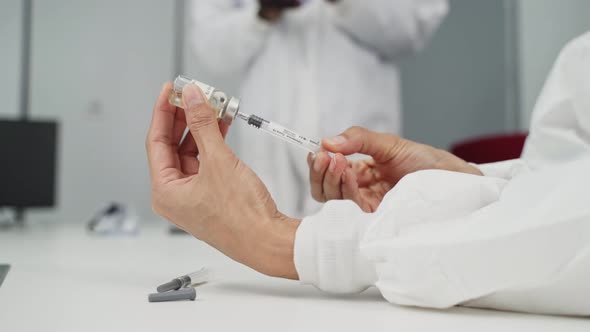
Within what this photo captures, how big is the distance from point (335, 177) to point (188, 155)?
232 millimetres

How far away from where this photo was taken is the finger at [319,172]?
32.6 inches

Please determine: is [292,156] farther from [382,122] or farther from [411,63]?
[411,63]

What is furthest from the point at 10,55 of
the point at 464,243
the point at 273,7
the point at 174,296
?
the point at 464,243

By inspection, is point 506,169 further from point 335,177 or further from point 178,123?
point 178,123

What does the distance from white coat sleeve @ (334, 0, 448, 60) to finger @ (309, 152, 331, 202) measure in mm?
809

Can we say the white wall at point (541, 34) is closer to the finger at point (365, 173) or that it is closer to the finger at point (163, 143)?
the finger at point (365, 173)

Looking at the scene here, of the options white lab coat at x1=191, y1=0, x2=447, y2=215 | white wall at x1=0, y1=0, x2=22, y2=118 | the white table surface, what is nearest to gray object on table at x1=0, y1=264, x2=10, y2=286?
the white table surface

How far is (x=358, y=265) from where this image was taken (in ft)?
1.92

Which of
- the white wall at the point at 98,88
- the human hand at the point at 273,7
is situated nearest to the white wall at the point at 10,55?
the white wall at the point at 98,88

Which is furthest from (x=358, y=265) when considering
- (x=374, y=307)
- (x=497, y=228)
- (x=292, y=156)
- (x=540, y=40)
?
(x=540, y=40)

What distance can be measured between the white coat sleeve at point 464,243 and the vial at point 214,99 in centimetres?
22

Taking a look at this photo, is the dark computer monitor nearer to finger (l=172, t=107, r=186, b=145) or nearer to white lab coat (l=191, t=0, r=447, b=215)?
white lab coat (l=191, t=0, r=447, b=215)

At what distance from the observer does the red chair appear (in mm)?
1937

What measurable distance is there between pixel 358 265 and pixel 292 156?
1.07 m
